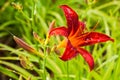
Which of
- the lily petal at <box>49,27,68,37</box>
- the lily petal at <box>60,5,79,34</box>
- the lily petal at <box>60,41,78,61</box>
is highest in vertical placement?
the lily petal at <box>60,5,79,34</box>

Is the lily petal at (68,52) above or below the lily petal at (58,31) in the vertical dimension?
below

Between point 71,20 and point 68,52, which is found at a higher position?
point 71,20

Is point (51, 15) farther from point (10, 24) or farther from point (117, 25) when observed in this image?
point (117, 25)

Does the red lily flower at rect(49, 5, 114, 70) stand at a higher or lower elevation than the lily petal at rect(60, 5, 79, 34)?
lower

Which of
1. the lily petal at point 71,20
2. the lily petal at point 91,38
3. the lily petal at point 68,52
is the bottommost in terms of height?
the lily petal at point 68,52

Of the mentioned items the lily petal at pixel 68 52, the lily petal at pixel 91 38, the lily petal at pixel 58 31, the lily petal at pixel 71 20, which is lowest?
the lily petal at pixel 68 52

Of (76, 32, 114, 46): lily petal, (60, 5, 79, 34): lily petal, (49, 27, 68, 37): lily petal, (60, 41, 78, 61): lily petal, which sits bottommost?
(60, 41, 78, 61): lily petal

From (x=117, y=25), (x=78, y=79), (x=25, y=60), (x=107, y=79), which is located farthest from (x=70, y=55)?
(x=117, y=25)

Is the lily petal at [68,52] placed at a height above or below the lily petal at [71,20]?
below

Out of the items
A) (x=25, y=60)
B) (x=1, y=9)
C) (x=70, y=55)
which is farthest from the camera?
(x=1, y=9)

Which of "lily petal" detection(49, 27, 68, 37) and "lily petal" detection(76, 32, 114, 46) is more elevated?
"lily petal" detection(49, 27, 68, 37)

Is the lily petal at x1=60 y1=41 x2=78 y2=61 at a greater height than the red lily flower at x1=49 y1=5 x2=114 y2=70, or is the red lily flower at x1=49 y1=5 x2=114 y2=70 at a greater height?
the red lily flower at x1=49 y1=5 x2=114 y2=70
